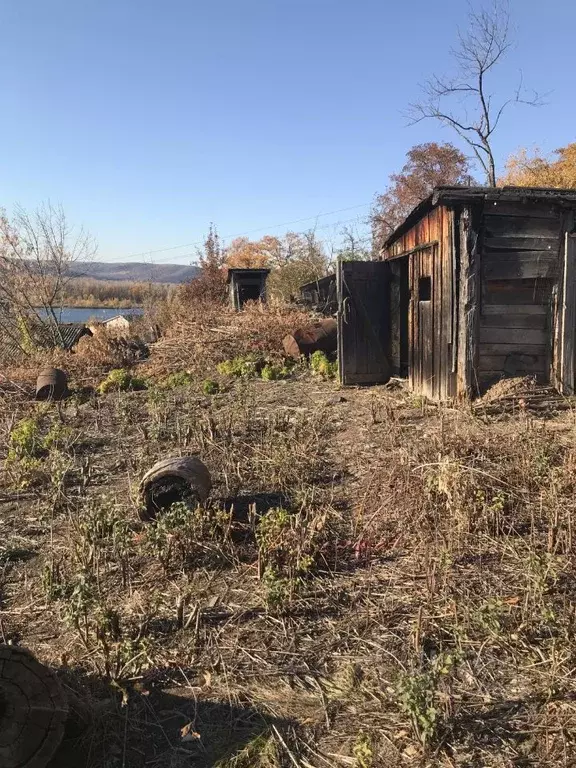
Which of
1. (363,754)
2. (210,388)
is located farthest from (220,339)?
(363,754)

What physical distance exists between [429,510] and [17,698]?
3480mm

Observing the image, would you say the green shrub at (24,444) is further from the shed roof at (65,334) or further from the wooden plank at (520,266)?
the shed roof at (65,334)

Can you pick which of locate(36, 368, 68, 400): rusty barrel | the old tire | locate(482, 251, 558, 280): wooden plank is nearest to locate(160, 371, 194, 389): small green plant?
locate(36, 368, 68, 400): rusty barrel

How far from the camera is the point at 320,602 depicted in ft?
12.9

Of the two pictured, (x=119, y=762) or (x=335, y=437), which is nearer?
(x=119, y=762)

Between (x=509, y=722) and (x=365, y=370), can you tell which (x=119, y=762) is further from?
(x=365, y=370)

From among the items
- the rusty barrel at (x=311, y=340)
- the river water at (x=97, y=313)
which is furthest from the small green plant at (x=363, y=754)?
the river water at (x=97, y=313)

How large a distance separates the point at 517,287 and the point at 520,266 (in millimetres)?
322

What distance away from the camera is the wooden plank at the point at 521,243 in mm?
8477

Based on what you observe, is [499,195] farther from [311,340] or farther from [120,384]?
[120,384]

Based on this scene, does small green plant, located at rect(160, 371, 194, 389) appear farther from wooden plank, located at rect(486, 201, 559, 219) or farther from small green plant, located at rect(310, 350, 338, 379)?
wooden plank, located at rect(486, 201, 559, 219)

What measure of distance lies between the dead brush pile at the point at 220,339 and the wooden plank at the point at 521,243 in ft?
22.5

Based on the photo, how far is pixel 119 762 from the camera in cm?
271

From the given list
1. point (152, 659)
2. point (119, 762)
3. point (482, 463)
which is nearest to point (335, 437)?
point (482, 463)
